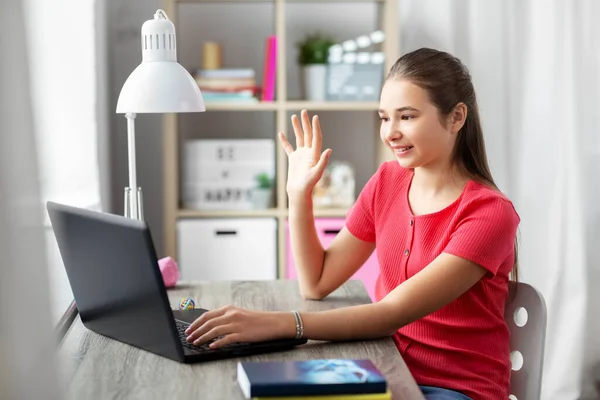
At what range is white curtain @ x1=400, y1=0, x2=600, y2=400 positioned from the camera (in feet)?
9.66

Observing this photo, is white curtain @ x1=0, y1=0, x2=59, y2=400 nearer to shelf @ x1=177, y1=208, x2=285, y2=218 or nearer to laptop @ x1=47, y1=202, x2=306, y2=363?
laptop @ x1=47, y1=202, x2=306, y2=363

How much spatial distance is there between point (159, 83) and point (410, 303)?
2.15 feet

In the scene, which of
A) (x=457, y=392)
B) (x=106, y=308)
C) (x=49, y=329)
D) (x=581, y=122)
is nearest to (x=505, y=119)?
(x=581, y=122)

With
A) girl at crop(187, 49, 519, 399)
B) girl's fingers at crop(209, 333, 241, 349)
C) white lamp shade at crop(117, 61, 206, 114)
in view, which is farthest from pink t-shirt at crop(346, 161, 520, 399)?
white lamp shade at crop(117, 61, 206, 114)

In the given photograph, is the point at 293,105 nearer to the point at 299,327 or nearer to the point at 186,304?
the point at 186,304

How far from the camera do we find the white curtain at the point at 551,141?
2943mm

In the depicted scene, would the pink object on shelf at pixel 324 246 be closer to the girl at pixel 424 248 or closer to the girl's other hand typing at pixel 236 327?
the girl at pixel 424 248

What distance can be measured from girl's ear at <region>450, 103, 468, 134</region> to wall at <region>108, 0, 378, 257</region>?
1815mm

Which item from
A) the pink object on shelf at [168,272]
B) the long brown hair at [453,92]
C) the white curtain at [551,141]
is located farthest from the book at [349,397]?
the white curtain at [551,141]

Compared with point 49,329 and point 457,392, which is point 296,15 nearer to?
point 457,392

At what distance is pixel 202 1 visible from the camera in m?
3.46

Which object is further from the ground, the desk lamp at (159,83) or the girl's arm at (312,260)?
the desk lamp at (159,83)

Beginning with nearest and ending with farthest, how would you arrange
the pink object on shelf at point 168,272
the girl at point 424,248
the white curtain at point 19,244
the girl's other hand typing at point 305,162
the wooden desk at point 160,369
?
1. the white curtain at point 19,244
2. the wooden desk at point 160,369
3. the girl at point 424,248
4. the girl's other hand typing at point 305,162
5. the pink object on shelf at point 168,272

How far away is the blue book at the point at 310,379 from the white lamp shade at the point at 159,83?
650mm
